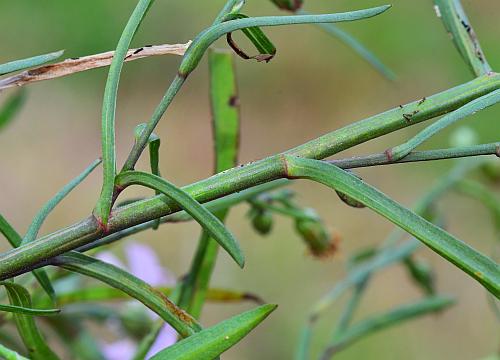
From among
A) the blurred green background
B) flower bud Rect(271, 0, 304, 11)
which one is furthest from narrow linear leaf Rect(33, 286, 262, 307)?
the blurred green background

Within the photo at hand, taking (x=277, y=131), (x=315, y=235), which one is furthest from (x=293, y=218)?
(x=277, y=131)

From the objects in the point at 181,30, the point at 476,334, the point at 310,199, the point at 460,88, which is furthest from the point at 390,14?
the point at 460,88

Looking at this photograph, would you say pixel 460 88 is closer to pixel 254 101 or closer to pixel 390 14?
pixel 254 101

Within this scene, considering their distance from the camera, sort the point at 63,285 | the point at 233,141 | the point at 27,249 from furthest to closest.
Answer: the point at 63,285 < the point at 233,141 < the point at 27,249

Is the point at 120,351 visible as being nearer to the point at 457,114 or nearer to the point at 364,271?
the point at 364,271

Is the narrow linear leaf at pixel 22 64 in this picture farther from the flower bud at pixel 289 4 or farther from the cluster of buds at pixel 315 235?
the cluster of buds at pixel 315 235

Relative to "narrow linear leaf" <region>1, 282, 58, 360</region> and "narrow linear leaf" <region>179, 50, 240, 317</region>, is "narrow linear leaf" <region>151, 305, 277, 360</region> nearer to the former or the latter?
"narrow linear leaf" <region>1, 282, 58, 360</region>


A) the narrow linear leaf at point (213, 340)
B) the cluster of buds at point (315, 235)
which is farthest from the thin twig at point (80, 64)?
the cluster of buds at point (315, 235)
